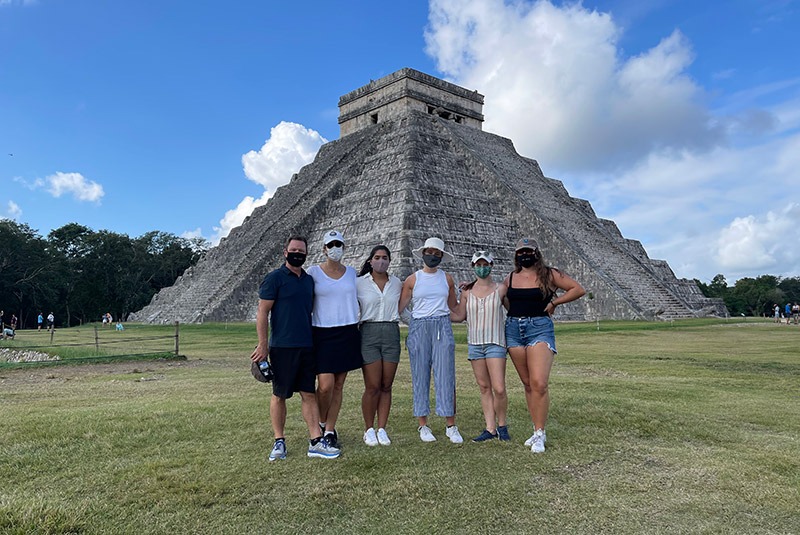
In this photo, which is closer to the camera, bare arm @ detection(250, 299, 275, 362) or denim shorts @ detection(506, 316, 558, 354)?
bare arm @ detection(250, 299, 275, 362)

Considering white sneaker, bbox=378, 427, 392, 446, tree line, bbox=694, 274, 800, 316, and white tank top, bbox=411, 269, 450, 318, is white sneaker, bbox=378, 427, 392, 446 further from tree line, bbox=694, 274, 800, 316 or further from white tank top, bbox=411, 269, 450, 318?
tree line, bbox=694, 274, 800, 316

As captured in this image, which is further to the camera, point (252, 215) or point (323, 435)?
point (252, 215)

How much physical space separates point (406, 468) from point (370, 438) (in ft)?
2.41

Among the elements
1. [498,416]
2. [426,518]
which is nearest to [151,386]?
[498,416]

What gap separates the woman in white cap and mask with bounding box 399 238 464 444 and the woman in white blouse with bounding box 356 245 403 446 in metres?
0.22

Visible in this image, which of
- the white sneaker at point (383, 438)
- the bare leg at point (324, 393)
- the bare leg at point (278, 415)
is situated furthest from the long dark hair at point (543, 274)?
the bare leg at point (278, 415)

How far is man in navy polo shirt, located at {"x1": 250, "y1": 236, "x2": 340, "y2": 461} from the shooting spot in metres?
4.59

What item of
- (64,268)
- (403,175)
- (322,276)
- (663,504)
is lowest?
(663,504)

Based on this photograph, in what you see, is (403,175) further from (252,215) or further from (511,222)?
(252,215)

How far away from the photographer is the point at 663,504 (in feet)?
11.9

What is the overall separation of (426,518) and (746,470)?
2462 millimetres

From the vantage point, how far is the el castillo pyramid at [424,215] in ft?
82.6

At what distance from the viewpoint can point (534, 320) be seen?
5000 millimetres

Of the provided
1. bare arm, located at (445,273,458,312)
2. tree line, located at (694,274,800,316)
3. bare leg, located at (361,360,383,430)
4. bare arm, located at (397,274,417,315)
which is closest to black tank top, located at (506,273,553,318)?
bare arm, located at (445,273,458,312)
